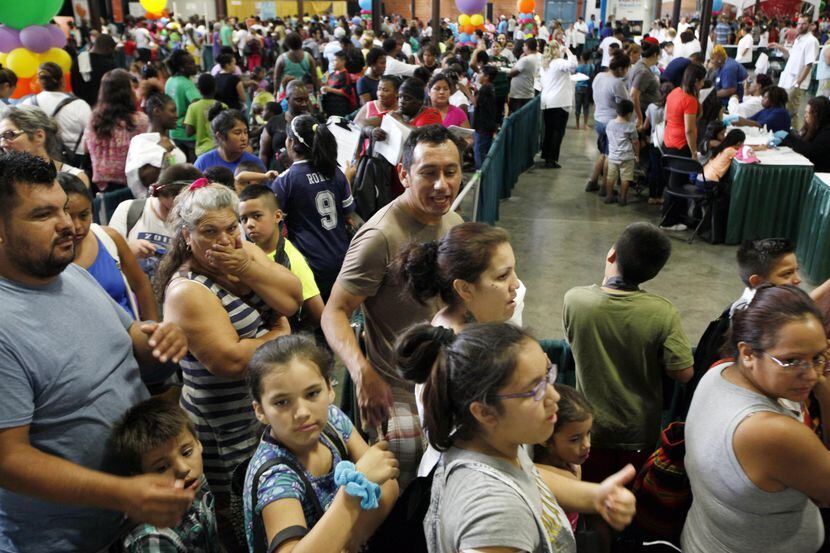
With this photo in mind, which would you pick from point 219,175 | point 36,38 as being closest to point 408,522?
point 219,175

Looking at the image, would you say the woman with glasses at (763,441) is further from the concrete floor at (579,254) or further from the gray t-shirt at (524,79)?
the gray t-shirt at (524,79)

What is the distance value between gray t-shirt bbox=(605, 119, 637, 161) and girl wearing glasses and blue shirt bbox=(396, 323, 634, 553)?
22.5 ft

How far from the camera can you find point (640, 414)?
2846mm

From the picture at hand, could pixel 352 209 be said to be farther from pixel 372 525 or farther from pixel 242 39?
pixel 242 39

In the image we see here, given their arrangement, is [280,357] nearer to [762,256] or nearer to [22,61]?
[762,256]

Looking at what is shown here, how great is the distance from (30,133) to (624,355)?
3.28 m

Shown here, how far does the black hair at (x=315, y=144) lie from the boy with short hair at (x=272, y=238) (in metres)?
0.80

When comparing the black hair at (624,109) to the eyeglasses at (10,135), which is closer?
the eyeglasses at (10,135)

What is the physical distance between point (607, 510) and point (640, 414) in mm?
1244

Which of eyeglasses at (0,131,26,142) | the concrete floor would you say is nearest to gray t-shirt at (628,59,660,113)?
the concrete floor

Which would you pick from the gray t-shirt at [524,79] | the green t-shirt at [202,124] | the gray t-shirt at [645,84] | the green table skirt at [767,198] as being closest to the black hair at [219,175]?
the green t-shirt at [202,124]

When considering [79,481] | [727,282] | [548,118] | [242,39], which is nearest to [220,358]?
[79,481]

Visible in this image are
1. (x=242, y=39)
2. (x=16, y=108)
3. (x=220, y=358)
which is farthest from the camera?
(x=242, y=39)

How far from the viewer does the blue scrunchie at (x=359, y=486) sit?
1.62 metres
